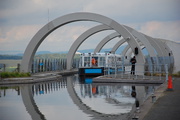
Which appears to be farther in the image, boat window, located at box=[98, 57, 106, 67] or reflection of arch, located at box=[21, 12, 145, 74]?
boat window, located at box=[98, 57, 106, 67]

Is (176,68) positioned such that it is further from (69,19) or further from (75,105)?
(75,105)

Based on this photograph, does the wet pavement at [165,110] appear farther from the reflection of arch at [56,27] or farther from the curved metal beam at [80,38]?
the curved metal beam at [80,38]

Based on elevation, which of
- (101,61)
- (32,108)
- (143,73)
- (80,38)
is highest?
(80,38)

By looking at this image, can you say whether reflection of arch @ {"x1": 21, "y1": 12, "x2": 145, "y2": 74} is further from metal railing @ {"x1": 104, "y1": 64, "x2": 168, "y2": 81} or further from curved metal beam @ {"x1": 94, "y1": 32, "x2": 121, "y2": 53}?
curved metal beam @ {"x1": 94, "y1": 32, "x2": 121, "y2": 53}

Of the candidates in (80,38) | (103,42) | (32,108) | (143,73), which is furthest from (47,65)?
(32,108)

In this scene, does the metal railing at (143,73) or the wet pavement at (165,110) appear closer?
the wet pavement at (165,110)

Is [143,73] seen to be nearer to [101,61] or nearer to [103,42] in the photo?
[101,61]

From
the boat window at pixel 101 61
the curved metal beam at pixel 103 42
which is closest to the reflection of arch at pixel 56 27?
the boat window at pixel 101 61

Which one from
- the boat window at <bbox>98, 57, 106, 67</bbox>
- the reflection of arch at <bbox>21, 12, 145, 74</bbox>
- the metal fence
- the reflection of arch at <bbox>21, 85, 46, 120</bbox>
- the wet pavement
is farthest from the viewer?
the boat window at <bbox>98, 57, 106, 67</bbox>

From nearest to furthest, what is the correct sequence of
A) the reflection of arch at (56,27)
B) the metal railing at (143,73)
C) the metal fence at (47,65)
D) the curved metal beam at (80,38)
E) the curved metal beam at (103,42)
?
the metal railing at (143,73) → the reflection of arch at (56,27) → the metal fence at (47,65) → the curved metal beam at (80,38) → the curved metal beam at (103,42)

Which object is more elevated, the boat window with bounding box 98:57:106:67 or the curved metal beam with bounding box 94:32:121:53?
the curved metal beam with bounding box 94:32:121:53

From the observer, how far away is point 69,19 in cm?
3059

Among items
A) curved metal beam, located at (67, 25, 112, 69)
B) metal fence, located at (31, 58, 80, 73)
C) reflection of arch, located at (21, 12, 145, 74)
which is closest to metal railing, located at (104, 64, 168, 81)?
reflection of arch, located at (21, 12, 145, 74)

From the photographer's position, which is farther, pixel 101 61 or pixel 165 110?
pixel 101 61
